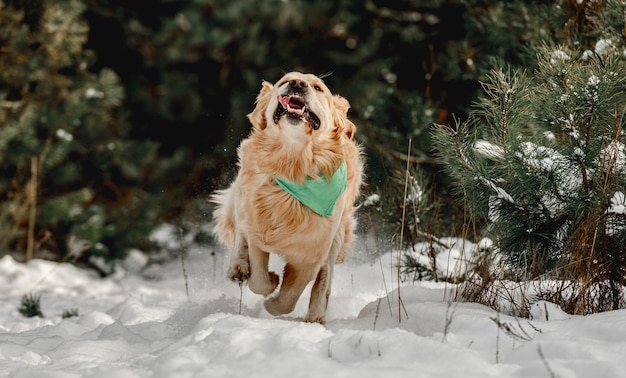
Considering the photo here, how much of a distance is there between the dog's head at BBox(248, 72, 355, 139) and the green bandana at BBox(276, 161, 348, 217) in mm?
267

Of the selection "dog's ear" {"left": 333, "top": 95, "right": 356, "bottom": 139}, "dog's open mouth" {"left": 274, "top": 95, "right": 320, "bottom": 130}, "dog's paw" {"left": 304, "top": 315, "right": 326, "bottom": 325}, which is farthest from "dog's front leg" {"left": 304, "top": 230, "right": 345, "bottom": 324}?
"dog's open mouth" {"left": 274, "top": 95, "right": 320, "bottom": 130}

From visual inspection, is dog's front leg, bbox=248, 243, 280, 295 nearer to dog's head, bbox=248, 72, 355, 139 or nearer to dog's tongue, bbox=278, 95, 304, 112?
dog's head, bbox=248, 72, 355, 139

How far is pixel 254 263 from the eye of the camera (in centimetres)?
424

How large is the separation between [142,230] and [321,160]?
6.55 m

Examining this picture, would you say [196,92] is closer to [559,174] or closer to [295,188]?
[295,188]

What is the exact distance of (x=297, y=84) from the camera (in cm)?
389

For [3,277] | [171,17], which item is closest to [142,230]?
[3,277]

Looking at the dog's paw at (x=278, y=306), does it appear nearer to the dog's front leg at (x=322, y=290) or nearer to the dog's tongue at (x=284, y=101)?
the dog's front leg at (x=322, y=290)

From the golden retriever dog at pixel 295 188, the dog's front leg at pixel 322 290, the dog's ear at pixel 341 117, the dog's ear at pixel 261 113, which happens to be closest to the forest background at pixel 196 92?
the dog's front leg at pixel 322 290

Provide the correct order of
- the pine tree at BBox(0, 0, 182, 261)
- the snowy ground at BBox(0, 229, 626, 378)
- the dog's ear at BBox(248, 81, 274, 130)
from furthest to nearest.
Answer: the pine tree at BBox(0, 0, 182, 261) → the dog's ear at BBox(248, 81, 274, 130) → the snowy ground at BBox(0, 229, 626, 378)

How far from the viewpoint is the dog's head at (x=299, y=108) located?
3900 millimetres

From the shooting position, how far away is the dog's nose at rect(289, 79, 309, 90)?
389 cm

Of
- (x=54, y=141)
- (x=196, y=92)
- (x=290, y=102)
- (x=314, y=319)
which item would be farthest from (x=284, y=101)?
(x=196, y=92)

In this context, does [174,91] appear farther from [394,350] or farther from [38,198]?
[394,350]
